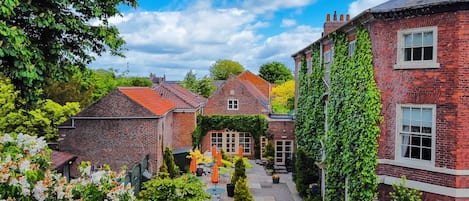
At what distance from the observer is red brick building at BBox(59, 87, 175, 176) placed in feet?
75.7

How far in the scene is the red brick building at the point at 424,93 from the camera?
1238cm

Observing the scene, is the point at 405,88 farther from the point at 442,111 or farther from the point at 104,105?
the point at 104,105

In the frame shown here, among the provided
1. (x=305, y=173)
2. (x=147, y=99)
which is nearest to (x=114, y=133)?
(x=147, y=99)

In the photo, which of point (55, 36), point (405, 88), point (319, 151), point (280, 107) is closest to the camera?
point (55, 36)

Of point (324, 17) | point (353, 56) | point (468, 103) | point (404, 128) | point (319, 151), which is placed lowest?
point (319, 151)

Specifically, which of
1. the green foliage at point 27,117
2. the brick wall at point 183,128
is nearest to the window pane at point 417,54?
the green foliage at point 27,117

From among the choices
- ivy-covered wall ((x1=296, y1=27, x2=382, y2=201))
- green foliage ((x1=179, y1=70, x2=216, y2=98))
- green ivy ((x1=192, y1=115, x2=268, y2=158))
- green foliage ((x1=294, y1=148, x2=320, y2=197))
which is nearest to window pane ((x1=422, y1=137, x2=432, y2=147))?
ivy-covered wall ((x1=296, y1=27, x2=382, y2=201))

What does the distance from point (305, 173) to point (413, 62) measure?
1115 centimetres

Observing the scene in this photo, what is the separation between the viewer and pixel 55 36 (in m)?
12.2

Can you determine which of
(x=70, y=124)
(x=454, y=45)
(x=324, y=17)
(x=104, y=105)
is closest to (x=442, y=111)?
(x=454, y=45)

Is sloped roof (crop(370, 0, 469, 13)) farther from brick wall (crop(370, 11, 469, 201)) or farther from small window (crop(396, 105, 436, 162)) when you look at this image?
small window (crop(396, 105, 436, 162))

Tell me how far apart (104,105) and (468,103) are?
18578 mm

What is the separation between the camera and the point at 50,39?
1205 centimetres

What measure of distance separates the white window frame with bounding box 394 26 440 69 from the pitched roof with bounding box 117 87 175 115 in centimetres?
1467
